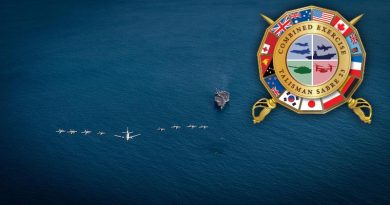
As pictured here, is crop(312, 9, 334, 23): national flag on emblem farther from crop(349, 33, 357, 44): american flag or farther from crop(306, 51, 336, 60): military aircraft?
crop(306, 51, 336, 60): military aircraft

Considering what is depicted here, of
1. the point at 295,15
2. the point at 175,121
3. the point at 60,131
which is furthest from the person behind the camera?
the point at 60,131

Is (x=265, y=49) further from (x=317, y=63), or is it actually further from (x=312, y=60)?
(x=317, y=63)

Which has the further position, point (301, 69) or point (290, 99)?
point (301, 69)

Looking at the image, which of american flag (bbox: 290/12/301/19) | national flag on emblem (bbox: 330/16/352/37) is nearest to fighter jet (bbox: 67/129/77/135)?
american flag (bbox: 290/12/301/19)

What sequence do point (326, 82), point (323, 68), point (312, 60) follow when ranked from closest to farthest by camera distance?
1. point (326, 82)
2. point (323, 68)
3. point (312, 60)

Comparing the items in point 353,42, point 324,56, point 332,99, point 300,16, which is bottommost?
point 332,99

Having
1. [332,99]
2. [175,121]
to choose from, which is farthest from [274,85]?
[175,121]

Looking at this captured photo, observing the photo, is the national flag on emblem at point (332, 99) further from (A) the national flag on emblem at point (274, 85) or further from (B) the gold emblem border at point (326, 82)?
(A) the national flag on emblem at point (274, 85)
